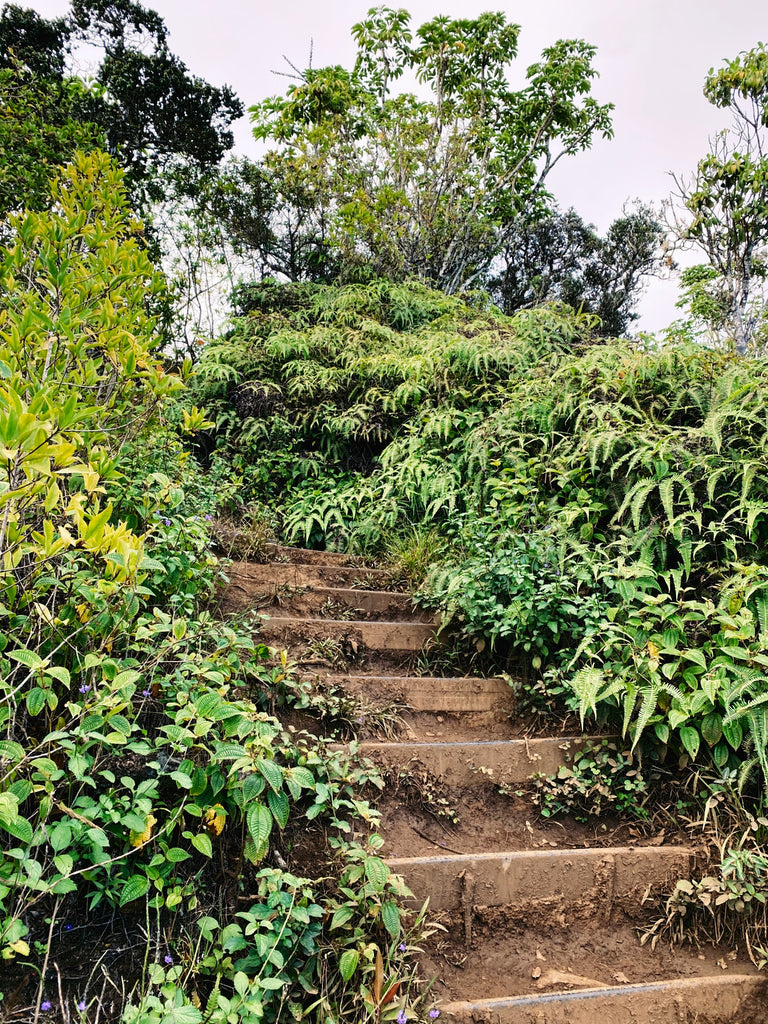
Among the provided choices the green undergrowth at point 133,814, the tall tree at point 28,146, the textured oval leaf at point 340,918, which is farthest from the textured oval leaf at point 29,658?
the tall tree at point 28,146

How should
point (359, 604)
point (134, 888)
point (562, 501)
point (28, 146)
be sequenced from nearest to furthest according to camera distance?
point (134, 888) → point (562, 501) → point (359, 604) → point (28, 146)

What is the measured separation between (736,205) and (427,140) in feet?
16.6

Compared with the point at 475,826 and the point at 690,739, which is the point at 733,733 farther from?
the point at 475,826

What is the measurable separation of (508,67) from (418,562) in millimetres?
10490

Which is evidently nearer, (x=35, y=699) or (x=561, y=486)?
(x=35, y=699)

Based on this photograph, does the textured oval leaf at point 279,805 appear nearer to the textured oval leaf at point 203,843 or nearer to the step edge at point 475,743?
the textured oval leaf at point 203,843

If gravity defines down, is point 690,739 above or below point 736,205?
below

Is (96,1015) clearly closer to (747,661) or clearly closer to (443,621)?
(443,621)

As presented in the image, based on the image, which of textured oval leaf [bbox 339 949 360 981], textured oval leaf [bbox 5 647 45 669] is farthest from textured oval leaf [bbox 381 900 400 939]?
textured oval leaf [bbox 5 647 45 669]

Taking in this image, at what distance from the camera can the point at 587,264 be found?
14711 millimetres

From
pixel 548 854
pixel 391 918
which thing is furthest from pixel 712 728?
pixel 391 918

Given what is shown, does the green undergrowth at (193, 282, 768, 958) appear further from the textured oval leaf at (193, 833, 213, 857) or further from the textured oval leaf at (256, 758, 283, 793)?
the textured oval leaf at (193, 833, 213, 857)

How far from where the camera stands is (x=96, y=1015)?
4.82 feet

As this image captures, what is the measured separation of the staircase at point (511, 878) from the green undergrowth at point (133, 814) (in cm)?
22
